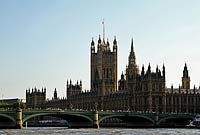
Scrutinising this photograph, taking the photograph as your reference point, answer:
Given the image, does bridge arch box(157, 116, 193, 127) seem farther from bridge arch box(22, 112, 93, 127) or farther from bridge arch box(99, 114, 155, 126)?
bridge arch box(22, 112, 93, 127)

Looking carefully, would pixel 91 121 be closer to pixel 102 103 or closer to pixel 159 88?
pixel 159 88

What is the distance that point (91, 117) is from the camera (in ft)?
387

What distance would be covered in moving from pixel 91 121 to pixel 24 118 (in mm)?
16403

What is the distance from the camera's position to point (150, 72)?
15538cm

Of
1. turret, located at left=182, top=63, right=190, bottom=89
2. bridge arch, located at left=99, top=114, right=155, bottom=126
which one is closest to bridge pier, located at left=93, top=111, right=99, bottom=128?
bridge arch, located at left=99, top=114, right=155, bottom=126

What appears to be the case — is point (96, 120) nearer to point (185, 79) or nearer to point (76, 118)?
point (76, 118)

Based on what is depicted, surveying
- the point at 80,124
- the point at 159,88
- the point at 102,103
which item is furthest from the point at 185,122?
the point at 102,103

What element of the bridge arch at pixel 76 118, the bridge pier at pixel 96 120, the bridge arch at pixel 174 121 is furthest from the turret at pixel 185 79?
the bridge pier at pixel 96 120

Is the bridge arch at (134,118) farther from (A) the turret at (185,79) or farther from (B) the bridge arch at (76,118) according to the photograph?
(A) the turret at (185,79)

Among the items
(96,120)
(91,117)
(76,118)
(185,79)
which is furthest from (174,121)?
(185,79)

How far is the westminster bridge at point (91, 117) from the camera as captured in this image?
344 feet

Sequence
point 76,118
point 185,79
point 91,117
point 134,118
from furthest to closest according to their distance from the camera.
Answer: point 185,79 → point 134,118 → point 76,118 → point 91,117

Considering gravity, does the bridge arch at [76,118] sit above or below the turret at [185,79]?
below

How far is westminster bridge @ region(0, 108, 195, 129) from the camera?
104875 mm
